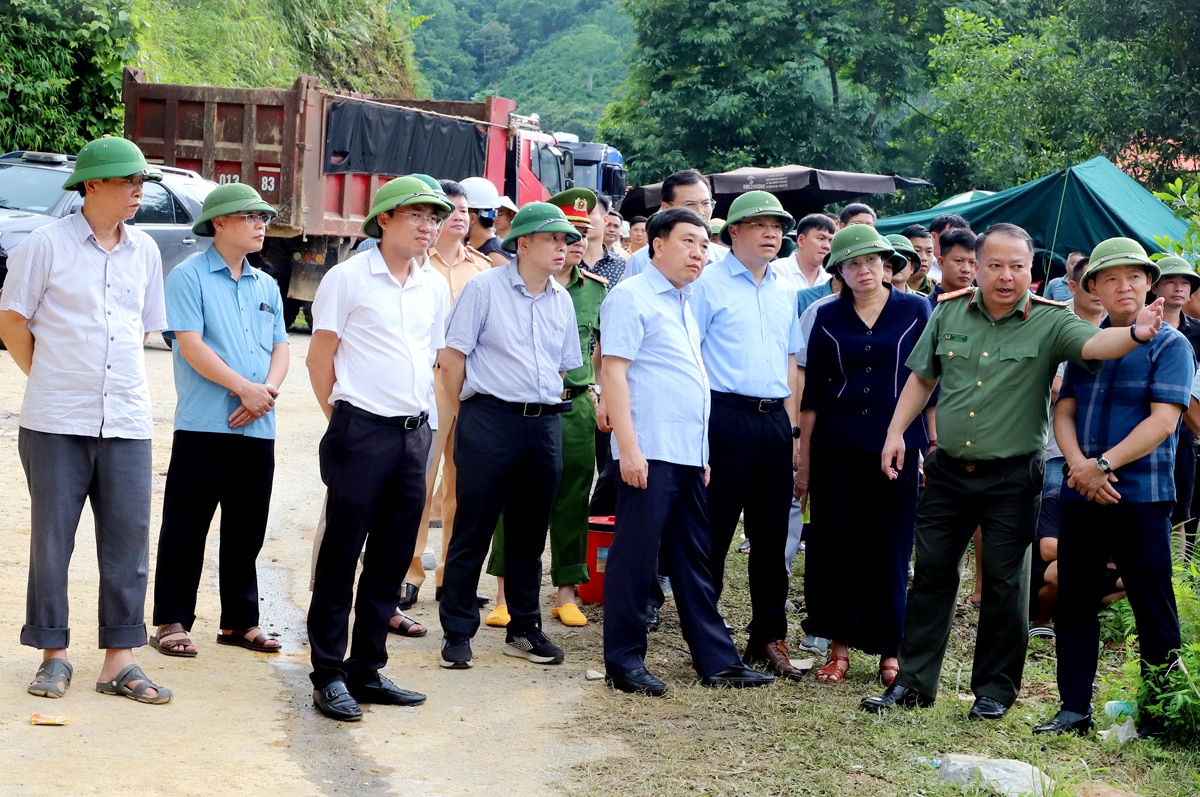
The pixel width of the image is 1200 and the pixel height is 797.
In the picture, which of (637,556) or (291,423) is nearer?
(637,556)

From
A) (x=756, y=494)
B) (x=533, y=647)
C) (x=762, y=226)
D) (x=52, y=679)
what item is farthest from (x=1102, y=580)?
(x=52, y=679)

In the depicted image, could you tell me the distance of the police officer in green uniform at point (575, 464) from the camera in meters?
6.57

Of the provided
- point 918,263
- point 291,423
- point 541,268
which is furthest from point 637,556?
point 291,423

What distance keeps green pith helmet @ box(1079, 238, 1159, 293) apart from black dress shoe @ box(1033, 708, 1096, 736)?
1.70 meters

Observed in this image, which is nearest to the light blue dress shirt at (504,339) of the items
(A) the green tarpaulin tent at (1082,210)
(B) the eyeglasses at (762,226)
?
(B) the eyeglasses at (762,226)

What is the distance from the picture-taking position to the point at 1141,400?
203 inches

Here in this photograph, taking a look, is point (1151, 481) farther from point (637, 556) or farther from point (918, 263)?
point (918, 263)

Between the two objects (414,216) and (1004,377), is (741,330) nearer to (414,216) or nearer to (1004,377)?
(1004,377)

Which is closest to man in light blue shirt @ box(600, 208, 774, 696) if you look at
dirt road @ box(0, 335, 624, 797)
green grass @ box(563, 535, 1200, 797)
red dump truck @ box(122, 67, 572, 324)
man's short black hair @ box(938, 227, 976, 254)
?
green grass @ box(563, 535, 1200, 797)

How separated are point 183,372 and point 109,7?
1455 centimetres

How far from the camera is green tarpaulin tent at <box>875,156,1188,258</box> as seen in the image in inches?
480

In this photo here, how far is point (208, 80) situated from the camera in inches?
893

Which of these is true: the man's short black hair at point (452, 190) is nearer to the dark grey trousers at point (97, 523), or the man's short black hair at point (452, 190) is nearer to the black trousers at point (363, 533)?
the black trousers at point (363, 533)

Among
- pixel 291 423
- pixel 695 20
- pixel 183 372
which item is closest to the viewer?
pixel 183 372
